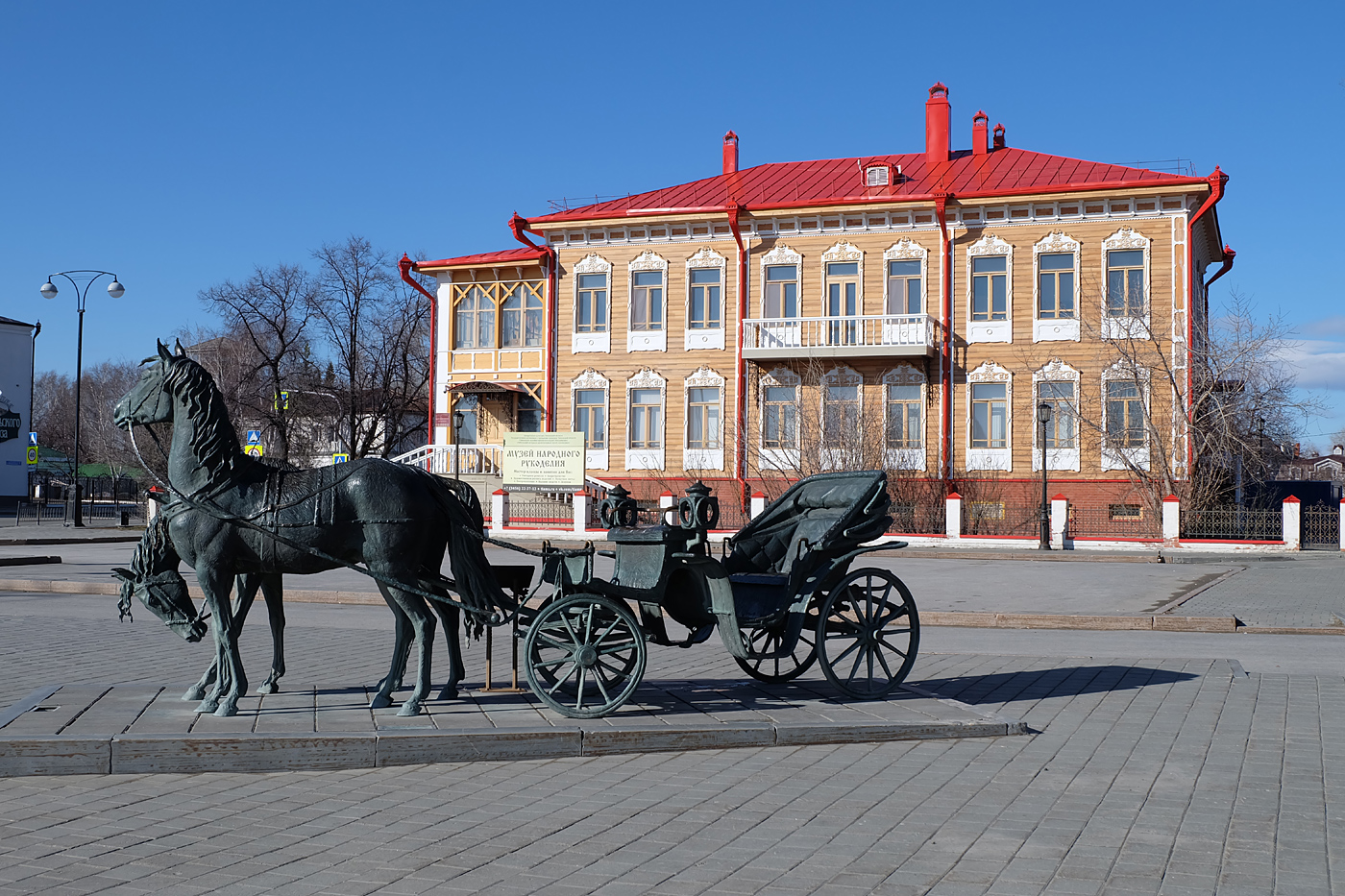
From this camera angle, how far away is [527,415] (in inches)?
1704

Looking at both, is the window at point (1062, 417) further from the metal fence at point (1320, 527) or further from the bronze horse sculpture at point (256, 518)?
the bronze horse sculpture at point (256, 518)

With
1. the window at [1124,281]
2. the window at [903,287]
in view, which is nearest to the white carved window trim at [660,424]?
the window at [903,287]

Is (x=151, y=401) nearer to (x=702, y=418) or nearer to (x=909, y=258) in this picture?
(x=702, y=418)

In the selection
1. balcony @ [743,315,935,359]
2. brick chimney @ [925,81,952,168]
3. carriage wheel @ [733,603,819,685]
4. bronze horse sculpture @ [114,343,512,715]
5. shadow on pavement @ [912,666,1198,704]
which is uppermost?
brick chimney @ [925,81,952,168]

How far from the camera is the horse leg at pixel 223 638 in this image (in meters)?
7.38

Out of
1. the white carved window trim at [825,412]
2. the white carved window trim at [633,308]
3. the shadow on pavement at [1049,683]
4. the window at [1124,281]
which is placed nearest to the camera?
the shadow on pavement at [1049,683]

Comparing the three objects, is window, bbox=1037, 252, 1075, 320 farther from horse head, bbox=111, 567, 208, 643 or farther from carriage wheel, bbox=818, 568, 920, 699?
horse head, bbox=111, 567, 208, 643

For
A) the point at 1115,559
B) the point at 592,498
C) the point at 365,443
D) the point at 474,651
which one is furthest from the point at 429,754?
the point at 365,443

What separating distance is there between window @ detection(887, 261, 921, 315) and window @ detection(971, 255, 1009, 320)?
1.74 m

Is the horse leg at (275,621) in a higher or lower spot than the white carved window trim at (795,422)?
lower

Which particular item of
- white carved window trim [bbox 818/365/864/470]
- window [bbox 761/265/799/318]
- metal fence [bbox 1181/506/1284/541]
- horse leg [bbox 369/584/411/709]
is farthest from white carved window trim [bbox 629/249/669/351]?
horse leg [bbox 369/584/411/709]

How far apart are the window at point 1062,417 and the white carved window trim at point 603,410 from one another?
13.9 metres

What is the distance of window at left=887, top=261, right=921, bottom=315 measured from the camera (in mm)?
38156

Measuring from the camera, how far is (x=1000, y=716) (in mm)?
8125
